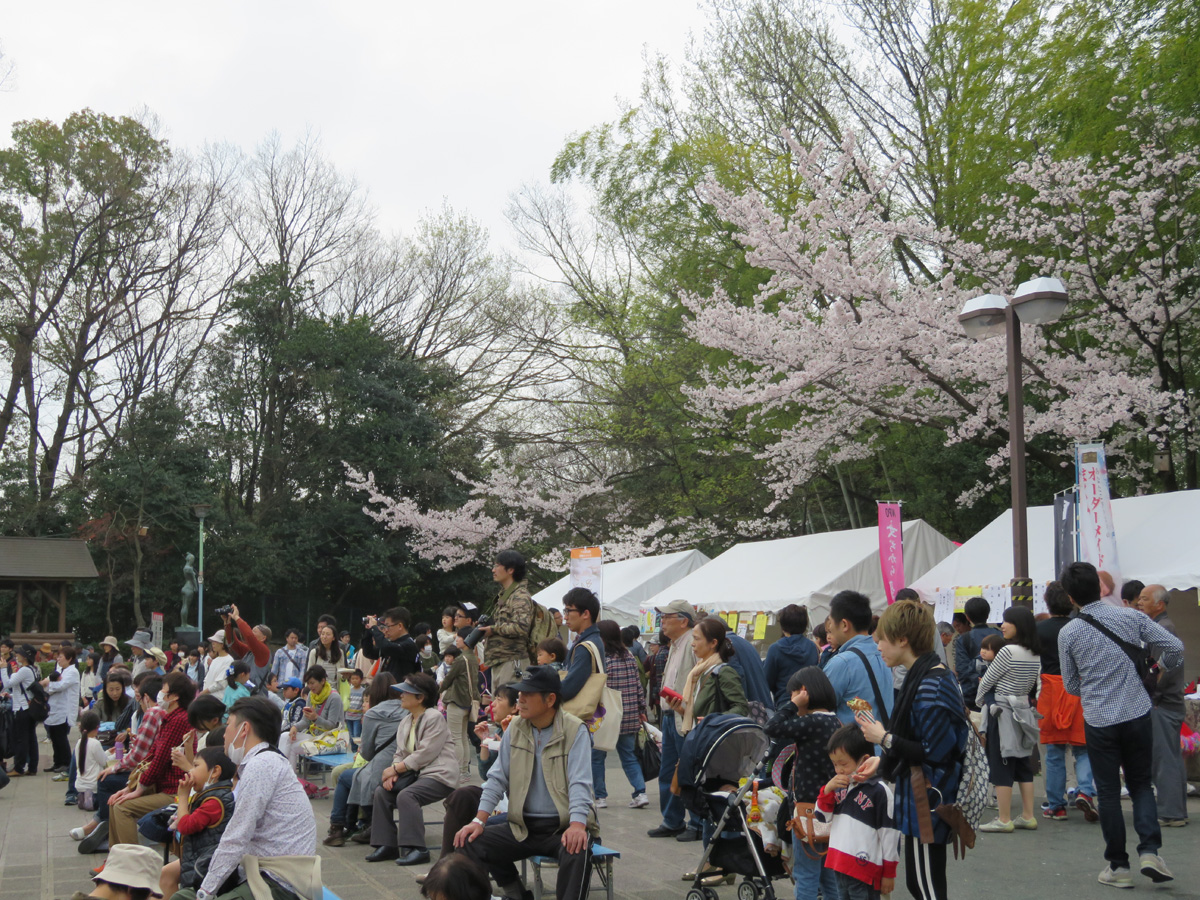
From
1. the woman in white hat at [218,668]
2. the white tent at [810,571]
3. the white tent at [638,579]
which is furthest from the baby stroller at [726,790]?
the white tent at [638,579]

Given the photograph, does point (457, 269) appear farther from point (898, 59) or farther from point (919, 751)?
point (919, 751)

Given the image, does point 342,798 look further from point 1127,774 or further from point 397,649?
point 1127,774

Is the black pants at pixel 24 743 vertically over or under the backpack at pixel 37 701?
under

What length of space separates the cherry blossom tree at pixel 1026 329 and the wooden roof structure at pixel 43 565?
2045 cm

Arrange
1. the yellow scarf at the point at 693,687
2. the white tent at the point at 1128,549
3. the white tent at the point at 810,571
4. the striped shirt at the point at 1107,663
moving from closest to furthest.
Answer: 1. the striped shirt at the point at 1107,663
2. the yellow scarf at the point at 693,687
3. the white tent at the point at 1128,549
4. the white tent at the point at 810,571

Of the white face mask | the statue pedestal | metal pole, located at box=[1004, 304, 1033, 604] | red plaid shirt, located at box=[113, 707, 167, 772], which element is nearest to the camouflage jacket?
the white face mask

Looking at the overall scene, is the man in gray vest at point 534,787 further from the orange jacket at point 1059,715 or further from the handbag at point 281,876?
the orange jacket at point 1059,715

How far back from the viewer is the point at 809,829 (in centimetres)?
475

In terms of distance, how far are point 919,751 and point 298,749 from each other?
24.6 ft

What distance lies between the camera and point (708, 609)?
15484 millimetres

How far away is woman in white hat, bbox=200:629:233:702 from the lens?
10.6 m

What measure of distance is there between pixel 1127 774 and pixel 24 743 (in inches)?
504

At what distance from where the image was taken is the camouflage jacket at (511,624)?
7129 millimetres

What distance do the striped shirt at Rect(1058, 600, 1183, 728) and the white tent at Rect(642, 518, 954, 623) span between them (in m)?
7.87
